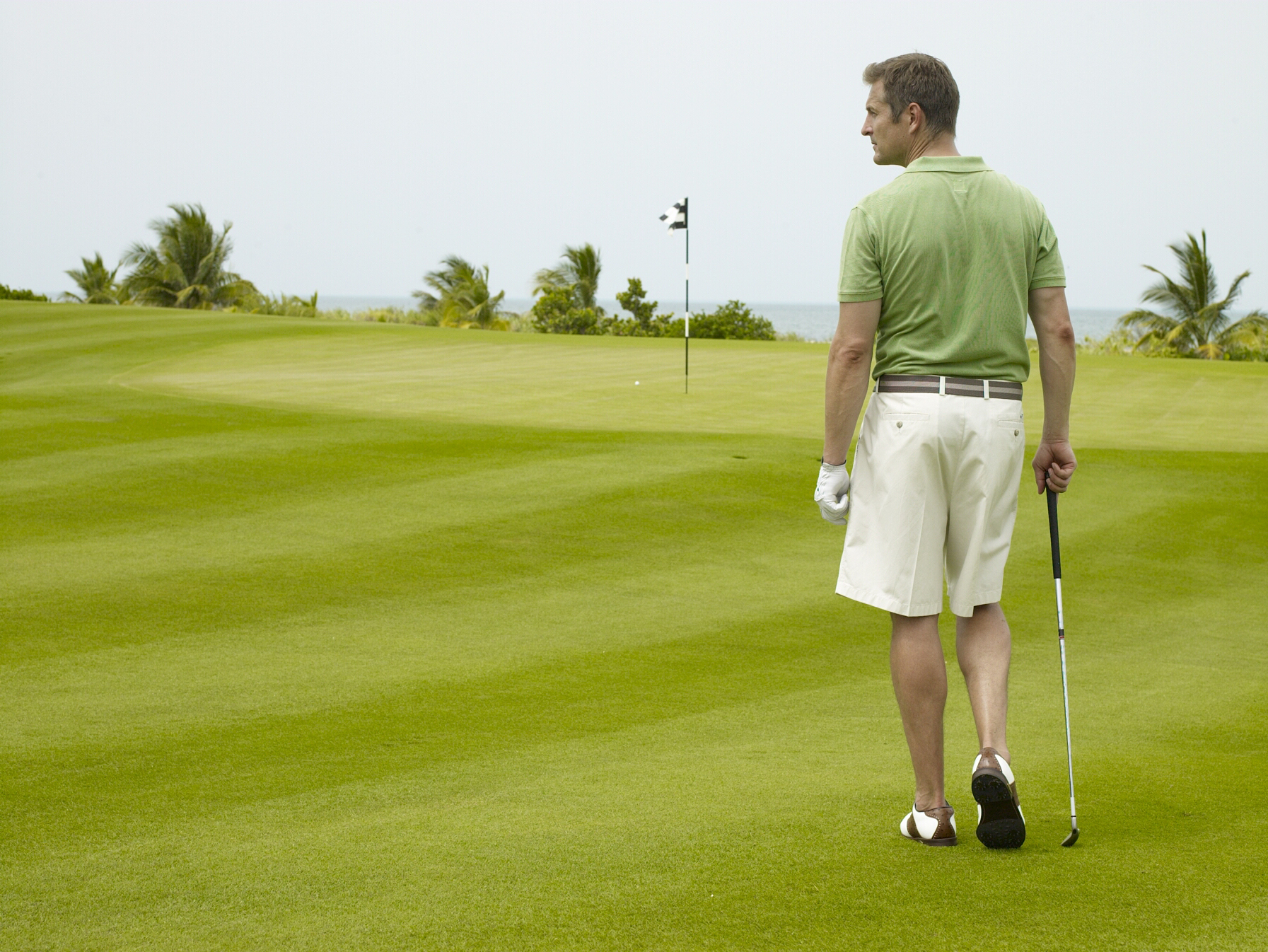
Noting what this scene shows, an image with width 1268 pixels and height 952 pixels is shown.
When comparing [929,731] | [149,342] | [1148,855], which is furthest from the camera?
[149,342]

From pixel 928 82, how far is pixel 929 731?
5.54ft

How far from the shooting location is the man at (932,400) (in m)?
2.93

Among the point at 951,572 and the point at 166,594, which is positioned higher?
the point at 951,572

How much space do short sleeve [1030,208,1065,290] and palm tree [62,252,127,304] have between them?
4574cm

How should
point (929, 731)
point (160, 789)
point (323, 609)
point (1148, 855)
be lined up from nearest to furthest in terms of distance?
1. point (1148, 855)
2. point (929, 731)
3. point (160, 789)
4. point (323, 609)

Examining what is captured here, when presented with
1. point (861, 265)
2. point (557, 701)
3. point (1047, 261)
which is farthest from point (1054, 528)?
point (557, 701)

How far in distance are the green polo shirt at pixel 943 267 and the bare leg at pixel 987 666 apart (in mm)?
667

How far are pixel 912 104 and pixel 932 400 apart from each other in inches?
31.1

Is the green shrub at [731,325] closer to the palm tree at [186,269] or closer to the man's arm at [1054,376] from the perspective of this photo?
the palm tree at [186,269]

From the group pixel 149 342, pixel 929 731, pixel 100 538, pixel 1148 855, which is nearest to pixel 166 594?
pixel 100 538

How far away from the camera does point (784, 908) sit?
2.50 metres

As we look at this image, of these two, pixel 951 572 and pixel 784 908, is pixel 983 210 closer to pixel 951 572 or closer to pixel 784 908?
pixel 951 572

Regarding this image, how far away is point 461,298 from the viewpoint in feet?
144

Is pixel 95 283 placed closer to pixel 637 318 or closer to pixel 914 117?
pixel 637 318
